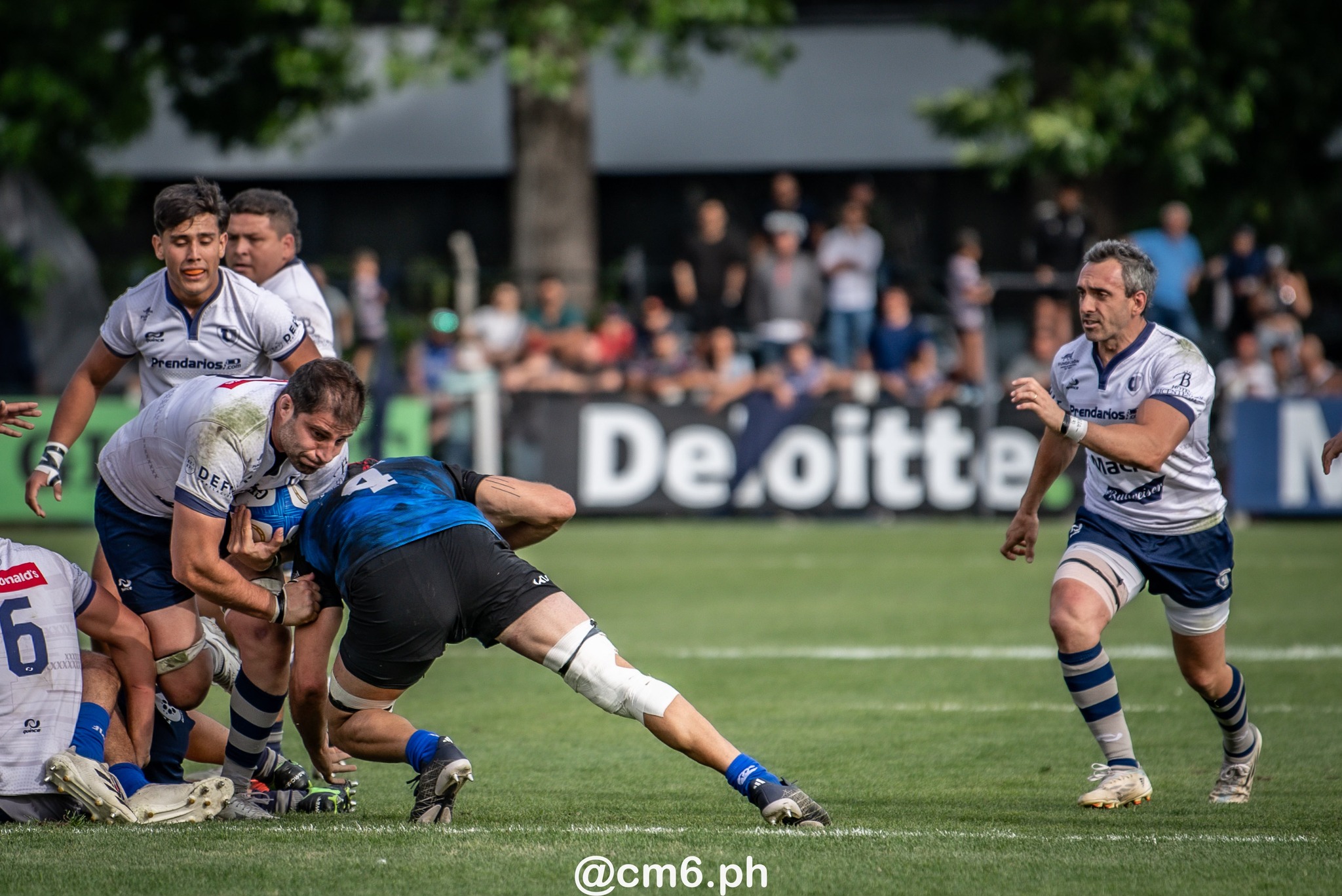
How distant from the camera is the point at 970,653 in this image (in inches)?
385

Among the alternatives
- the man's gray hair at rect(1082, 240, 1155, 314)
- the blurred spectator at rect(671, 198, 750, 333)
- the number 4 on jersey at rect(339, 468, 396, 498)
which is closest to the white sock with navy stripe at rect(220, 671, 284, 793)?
the number 4 on jersey at rect(339, 468, 396, 498)

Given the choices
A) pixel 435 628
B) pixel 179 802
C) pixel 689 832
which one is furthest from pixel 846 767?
pixel 179 802

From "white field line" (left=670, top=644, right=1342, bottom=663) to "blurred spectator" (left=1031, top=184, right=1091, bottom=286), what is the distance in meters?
8.62

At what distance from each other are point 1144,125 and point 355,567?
17454 mm

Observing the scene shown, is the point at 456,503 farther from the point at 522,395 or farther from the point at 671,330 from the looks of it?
the point at 671,330

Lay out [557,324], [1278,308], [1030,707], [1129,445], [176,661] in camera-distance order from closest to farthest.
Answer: [1129,445]
[176,661]
[1030,707]
[1278,308]
[557,324]

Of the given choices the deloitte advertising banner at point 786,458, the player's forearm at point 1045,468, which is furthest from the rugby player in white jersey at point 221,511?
the deloitte advertising banner at point 786,458

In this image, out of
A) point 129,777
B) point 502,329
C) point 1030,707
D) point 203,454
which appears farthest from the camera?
point 502,329

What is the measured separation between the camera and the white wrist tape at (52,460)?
21.9 feet

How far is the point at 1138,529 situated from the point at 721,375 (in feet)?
36.5

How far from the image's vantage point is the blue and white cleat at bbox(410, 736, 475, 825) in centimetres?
→ 546

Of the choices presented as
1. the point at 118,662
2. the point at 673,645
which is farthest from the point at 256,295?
the point at 673,645

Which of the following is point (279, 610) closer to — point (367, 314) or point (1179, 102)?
point (367, 314)

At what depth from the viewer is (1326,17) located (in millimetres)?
20750
